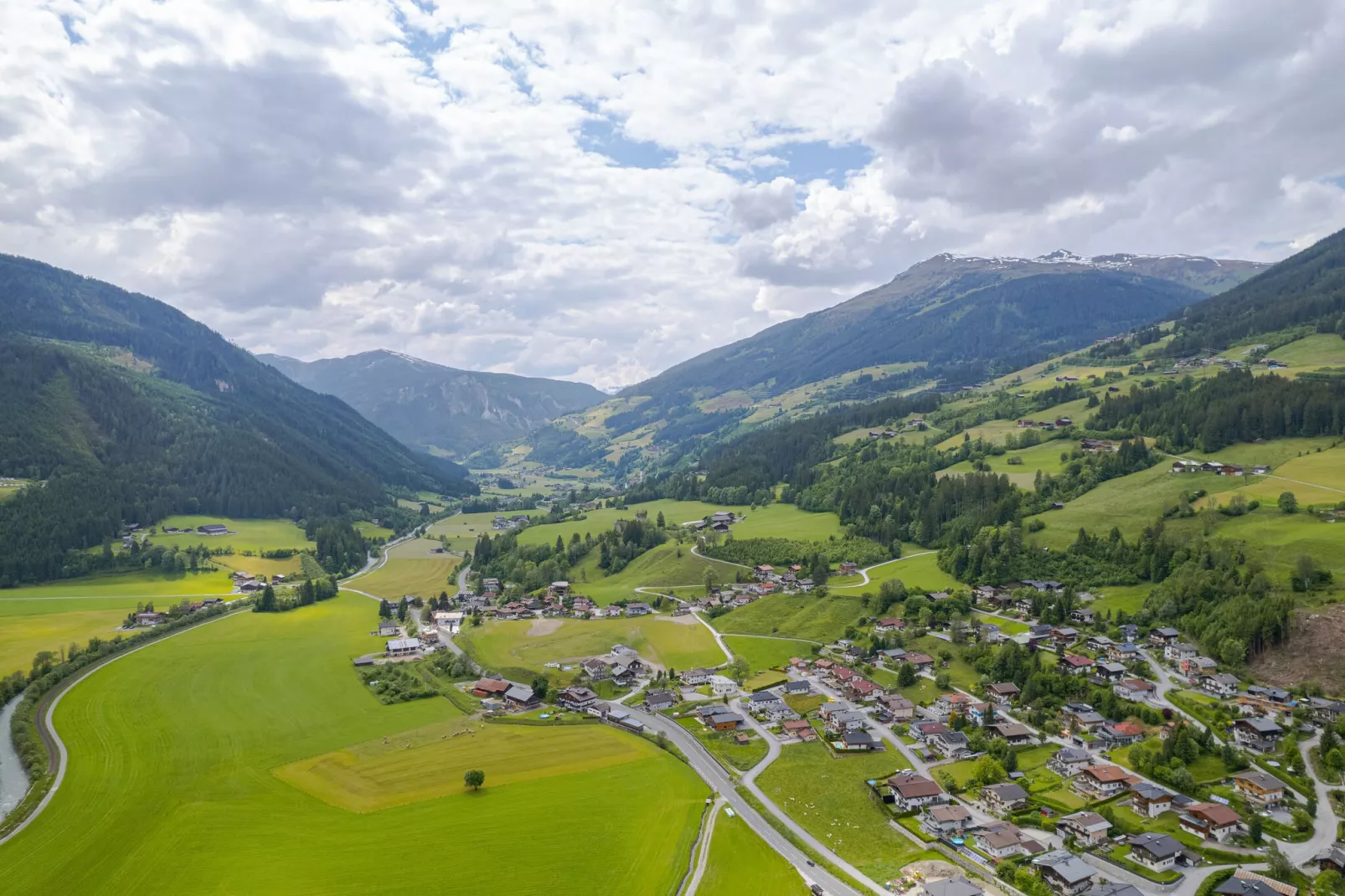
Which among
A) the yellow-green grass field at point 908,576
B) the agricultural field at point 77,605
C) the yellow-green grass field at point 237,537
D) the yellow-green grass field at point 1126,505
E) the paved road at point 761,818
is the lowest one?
the paved road at point 761,818

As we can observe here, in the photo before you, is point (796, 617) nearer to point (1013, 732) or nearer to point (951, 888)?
point (1013, 732)

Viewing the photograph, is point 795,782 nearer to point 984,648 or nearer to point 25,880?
point 984,648

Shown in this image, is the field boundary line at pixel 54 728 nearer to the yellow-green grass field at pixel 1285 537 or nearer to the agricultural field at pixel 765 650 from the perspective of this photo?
the agricultural field at pixel 765 650

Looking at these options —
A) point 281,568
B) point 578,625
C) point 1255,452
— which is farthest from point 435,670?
point 1255,452

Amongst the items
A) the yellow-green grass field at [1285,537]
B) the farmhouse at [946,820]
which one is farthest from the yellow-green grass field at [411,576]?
the yellow-green grass field at [1285,537]

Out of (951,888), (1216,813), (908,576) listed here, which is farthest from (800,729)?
(908,576)

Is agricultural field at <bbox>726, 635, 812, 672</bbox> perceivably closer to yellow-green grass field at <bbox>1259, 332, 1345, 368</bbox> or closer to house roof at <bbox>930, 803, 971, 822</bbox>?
house roof at <bbox>930, 803, 971, 822</bbox>

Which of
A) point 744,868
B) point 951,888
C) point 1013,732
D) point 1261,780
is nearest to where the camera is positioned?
point 951,888
